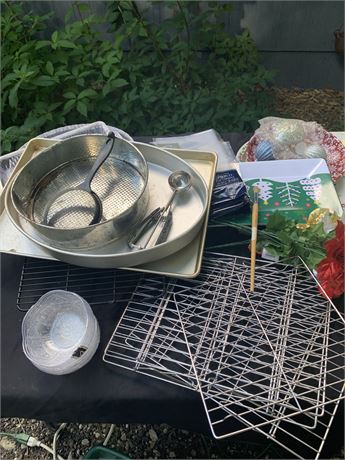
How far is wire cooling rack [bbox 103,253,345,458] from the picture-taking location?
25.2 inches

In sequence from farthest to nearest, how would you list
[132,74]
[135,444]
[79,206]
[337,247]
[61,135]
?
[132,74]
[135,444]
[61,135]
[79,206]
[337,247]

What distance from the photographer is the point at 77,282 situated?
81 cm

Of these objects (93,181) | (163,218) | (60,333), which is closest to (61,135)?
(93,181)

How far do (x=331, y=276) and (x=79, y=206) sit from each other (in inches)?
19.6

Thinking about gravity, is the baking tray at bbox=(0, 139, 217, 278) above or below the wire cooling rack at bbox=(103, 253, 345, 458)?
above

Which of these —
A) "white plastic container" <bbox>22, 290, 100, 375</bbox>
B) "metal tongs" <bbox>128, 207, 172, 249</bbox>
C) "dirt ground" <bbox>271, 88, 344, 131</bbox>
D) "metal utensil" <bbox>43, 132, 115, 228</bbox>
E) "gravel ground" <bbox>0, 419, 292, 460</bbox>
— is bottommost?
"gravel ground" <bbox>0, 419, 292, 460</bbox>

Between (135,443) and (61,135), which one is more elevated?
(61,135)

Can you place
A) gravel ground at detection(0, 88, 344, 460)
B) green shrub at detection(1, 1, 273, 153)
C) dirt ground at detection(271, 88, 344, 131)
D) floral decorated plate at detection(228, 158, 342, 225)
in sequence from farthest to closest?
dirt ground at detection(271, 88, 344, 131)
green shrub at detection(1, 1, 273, 153)
gravel ground at detection(0, 88, 344, 460)
floral decorated plate at detection(228, 158, 342, 225)

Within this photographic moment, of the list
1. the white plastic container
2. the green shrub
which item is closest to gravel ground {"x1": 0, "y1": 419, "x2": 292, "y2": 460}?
the white plastic container

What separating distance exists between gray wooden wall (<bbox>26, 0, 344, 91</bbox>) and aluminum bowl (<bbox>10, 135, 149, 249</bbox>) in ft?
4.36

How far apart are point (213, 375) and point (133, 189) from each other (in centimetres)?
40

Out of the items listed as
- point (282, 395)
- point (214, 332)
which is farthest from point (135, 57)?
point (282, 395)

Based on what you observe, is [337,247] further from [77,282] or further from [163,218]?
[77,282]

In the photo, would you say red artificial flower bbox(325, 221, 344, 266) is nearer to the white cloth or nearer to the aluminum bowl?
the aluminum bowl
